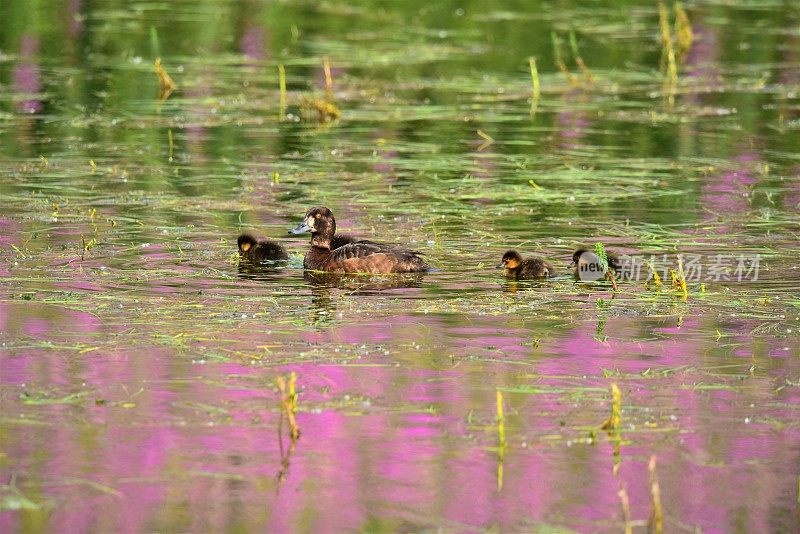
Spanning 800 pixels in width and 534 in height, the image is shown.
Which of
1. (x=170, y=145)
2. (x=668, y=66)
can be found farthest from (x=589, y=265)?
(x=668, y=66)

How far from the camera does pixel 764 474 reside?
6.44m

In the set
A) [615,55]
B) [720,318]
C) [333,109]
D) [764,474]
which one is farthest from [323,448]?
[615,55]

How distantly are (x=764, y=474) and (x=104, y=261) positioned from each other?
16.4 ft

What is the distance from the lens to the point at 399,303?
936 centimetres

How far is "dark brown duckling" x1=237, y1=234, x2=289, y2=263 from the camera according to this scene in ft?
34.5

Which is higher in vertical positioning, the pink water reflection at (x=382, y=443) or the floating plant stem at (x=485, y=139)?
the floating plant stem at (x=485, y=139)

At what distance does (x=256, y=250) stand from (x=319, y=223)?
1.82 ft

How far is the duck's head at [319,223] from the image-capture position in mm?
10938

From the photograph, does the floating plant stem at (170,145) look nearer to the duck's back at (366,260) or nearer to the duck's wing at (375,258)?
the duck's back at (366,260)

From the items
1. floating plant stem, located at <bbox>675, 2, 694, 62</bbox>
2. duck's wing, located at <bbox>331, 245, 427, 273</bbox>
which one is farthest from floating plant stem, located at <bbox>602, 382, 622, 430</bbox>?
floating plant stem, located at <bbox>675, 2, 694, 62</bbox>

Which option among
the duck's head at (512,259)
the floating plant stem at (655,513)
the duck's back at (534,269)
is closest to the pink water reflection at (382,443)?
the floating plant stem at (655,513)

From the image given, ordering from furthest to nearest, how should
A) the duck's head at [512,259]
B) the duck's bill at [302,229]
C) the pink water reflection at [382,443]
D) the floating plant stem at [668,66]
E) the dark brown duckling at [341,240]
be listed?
1. the floating plant stem at [668,66]
2. the duck's bill at [302,229]
3. the dark brown duckling at [341,240]
4. the duck's head at [512,259]
5. the pink water reflection at [382,443]

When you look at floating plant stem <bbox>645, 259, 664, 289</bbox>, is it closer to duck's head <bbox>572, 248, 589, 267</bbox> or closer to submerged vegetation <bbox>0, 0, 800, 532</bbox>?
submerged vegetation <bbox>0, 0, 800, 532</bbox>

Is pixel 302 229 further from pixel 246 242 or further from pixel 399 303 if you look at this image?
pixel 399 303
